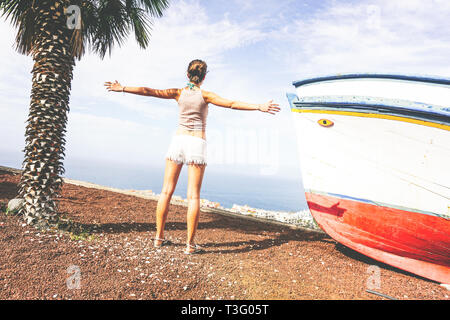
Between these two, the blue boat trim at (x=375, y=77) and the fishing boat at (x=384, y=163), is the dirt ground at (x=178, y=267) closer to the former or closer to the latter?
the fishing boat at (x=384, y=163)

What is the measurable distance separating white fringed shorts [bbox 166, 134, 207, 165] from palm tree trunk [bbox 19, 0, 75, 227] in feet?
6.46

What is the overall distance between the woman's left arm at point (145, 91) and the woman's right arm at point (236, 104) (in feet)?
1.48

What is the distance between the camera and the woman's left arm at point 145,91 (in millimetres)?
3457

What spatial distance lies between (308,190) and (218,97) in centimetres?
222

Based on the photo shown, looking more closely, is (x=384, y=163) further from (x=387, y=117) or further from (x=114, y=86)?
(x=114, y=86)

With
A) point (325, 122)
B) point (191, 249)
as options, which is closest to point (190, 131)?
point (191, 249)

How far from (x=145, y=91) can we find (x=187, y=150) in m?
0.96

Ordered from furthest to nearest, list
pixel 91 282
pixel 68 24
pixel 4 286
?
pixel 68 24, pixel 91 282, pixel 4 286

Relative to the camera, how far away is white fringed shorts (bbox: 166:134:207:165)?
3383mm

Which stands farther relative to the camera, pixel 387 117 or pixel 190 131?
pixel 387 117

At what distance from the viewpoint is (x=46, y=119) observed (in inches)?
156
